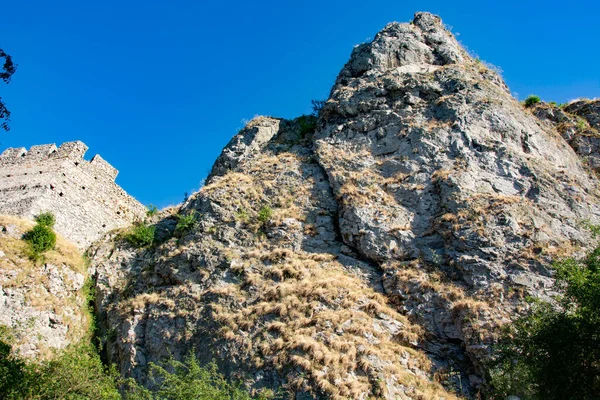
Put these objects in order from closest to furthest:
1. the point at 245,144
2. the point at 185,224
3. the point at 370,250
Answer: the point at 370,250, the point at 185,224, the point at 245,144

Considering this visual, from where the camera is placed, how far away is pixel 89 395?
13.2m

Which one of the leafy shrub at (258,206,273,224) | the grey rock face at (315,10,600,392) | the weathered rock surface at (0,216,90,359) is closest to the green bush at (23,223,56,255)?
the weathered rock surface at (0,216,90,359)

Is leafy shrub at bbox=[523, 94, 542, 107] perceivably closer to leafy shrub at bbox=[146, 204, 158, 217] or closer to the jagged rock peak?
the jagged rock peak

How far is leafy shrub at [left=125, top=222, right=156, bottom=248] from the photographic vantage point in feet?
68.5

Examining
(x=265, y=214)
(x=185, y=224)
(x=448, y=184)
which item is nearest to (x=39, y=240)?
(x=185, y=224)

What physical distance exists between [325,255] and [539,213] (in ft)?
27.2

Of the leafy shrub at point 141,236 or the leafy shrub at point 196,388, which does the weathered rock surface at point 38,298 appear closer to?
the leafy shrub at point 141,236

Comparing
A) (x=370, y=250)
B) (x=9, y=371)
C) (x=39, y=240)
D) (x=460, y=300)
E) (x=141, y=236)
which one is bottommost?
(x=9, y=371)

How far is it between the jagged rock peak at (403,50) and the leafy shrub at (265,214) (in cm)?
1189

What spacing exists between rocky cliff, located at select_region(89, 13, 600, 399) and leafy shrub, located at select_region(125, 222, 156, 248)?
0.49m

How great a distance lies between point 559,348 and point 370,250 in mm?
7330

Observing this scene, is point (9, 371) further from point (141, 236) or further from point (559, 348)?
point (559, 348)

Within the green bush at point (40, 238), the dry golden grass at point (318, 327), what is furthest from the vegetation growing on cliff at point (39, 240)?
the dry golden grass at point (318, 327)

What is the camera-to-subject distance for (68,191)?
23547mm
